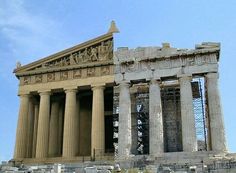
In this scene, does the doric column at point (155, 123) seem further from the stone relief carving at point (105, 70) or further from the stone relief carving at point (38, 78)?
the stone relief carving at point (38, 78)

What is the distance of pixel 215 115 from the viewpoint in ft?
102

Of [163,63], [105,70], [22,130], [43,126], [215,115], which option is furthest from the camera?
[22,130]

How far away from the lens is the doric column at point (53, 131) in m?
36.7

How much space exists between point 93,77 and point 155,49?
581cm

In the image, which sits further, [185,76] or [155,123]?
[185,76]

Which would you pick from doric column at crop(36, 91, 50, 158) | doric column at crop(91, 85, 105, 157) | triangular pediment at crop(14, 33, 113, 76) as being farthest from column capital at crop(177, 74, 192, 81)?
doric column at crop(36, 91, 50, 158)

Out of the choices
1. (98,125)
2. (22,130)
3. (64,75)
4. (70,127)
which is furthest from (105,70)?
(22,130)

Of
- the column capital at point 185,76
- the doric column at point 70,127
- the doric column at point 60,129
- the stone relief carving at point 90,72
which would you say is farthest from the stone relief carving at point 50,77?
the column capital at point 185,76

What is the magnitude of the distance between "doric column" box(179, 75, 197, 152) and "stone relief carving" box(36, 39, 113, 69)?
7.03 m

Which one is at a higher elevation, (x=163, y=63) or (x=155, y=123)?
(x=163, y=63)

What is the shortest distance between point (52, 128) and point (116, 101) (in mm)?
6514

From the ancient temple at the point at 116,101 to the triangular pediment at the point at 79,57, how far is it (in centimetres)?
9

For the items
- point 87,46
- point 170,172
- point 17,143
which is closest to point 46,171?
point 170,172

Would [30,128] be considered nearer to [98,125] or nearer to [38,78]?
[38,78]
